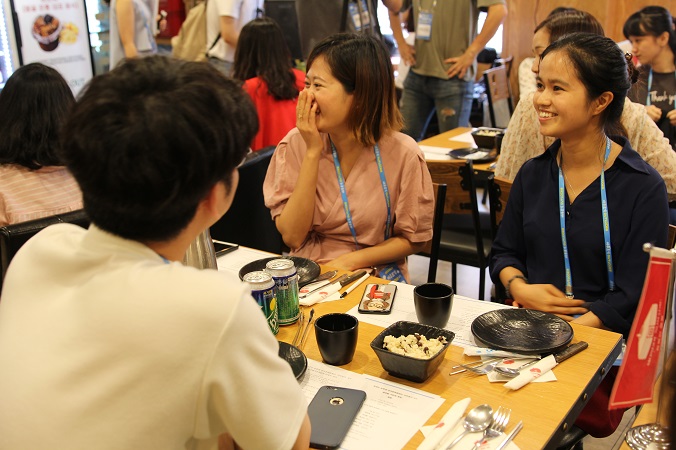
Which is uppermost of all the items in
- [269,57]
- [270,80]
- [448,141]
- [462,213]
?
[269,57]

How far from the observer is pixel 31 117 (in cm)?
221

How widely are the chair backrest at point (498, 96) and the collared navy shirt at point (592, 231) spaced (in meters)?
2.54

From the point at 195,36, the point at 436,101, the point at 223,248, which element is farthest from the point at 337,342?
the point at 195,36

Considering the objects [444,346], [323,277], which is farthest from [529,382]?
[323,277]

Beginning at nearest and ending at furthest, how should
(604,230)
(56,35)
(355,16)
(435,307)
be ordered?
(435,307), (604,230), (355,16), (56,35)

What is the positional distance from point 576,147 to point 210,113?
1379 millimetres

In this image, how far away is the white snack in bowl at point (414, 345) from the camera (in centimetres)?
137

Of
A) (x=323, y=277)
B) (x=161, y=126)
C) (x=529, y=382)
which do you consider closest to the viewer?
(x=161, y=126)

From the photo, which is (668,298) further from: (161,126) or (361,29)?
(361,29)

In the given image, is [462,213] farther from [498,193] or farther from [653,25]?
[653,25]

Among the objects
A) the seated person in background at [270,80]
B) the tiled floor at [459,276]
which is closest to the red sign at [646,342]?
the tiled floor at [459,276]

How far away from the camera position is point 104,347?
848 millimetres

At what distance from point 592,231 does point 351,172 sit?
78 cm

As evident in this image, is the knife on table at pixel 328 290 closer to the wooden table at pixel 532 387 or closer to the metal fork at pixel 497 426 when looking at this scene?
the wooden table at pixel 532 387
